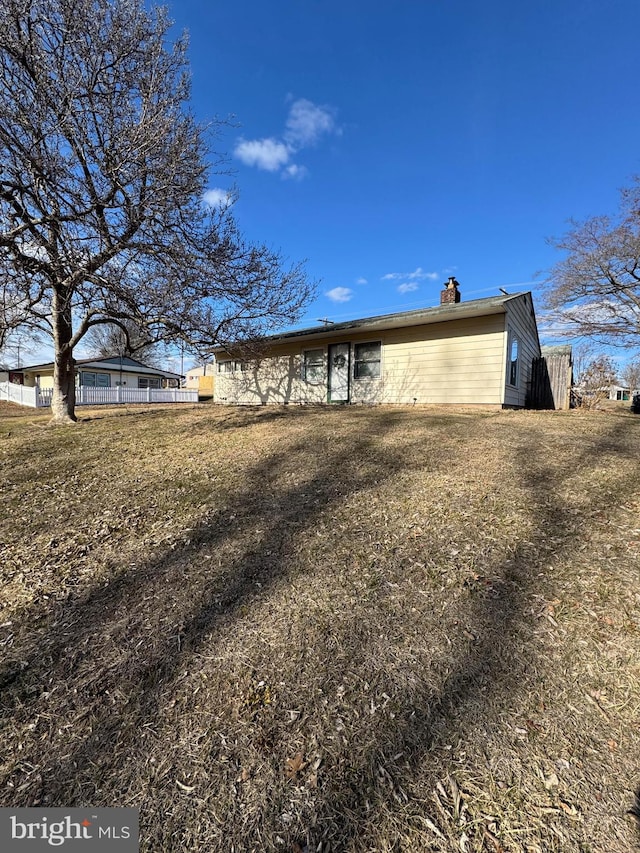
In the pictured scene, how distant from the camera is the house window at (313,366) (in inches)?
489

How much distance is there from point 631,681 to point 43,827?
8.17 ft

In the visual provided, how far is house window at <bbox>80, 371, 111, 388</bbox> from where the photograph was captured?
93.2ft

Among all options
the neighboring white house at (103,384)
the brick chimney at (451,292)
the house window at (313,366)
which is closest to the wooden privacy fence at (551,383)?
the brick chimney at (451,292)

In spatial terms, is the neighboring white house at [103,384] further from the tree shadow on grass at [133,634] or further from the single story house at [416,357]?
the tree shadow on grass at [133,634]

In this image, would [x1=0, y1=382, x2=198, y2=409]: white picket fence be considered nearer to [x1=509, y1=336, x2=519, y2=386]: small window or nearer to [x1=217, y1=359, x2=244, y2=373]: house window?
[x1=217, y1=359, x2=244, y2=373]: house window

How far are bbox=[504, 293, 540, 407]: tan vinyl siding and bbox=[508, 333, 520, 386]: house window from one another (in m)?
0.15

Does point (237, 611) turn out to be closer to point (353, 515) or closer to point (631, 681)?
point (353, 515)

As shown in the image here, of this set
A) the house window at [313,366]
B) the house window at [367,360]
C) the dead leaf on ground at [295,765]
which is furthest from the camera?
the house window at [313,366]

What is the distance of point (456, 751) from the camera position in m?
1.48

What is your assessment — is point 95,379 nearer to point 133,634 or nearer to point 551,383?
point 551,383

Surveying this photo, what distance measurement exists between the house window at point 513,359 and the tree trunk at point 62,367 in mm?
10221

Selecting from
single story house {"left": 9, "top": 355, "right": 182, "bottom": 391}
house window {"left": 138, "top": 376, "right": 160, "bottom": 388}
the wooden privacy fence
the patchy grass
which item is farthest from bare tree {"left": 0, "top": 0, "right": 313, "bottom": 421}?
house window {"left": 138, "top": 376, "right": 160, "bottom": 388}

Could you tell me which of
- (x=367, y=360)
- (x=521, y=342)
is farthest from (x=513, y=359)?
(x=367, y=360)

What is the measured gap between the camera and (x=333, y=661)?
1907 millimetres
